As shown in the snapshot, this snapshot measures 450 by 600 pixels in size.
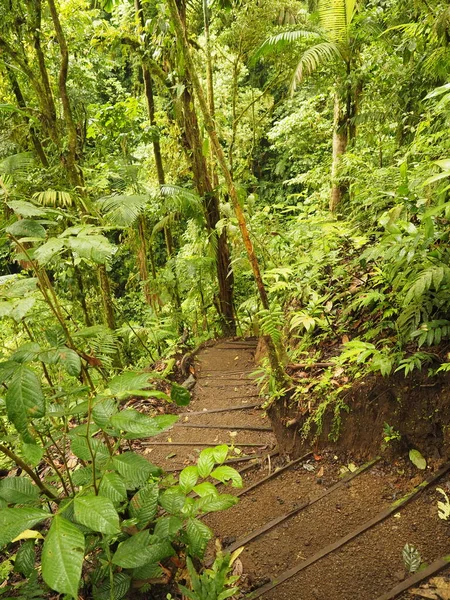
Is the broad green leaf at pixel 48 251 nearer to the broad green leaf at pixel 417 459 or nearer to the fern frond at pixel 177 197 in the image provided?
the broad green leaf at pixel 417 459

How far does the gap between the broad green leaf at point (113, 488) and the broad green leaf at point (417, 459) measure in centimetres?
206

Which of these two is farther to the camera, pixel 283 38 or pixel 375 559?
pixel 283 38

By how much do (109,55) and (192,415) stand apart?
5941mm

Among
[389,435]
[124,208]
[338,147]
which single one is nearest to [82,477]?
[389,435]

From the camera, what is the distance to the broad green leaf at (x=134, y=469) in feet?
4.64

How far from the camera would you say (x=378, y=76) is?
18.2 feet

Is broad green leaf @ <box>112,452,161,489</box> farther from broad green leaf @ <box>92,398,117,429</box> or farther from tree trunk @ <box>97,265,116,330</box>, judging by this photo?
tree trunk @ <box>97,265,116,330</box>

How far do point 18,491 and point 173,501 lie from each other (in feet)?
1.82

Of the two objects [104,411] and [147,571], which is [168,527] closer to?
[147,571]

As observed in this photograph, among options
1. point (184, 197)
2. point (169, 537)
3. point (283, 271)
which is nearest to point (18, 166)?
point (169, 537)

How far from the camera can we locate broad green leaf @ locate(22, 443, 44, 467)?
4.78 feet

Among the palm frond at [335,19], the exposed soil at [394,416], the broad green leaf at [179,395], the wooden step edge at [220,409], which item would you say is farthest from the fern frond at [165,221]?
the broad green leaf at [179,395]

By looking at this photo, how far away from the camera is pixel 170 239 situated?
26.5 ft

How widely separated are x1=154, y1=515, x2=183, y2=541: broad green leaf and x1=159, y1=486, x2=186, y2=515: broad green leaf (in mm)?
28
